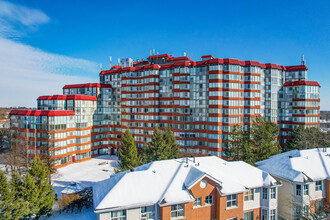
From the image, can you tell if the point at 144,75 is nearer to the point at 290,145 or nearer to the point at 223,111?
the point at 223,111

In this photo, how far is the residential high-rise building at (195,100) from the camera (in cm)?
5503

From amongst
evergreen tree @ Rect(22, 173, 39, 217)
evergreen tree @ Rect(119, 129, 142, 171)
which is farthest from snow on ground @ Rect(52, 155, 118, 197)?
evergreen tree @ Rect(22, 173, 39, 217)

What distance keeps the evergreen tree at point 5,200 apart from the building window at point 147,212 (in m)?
12.6

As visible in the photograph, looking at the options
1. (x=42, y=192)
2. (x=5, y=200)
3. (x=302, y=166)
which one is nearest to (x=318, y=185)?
(x=302, y=166)

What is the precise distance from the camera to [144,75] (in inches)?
2569

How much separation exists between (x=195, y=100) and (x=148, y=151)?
22.7 metres

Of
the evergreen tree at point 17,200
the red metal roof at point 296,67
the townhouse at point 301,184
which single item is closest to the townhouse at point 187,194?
the townhouse at point 301,184

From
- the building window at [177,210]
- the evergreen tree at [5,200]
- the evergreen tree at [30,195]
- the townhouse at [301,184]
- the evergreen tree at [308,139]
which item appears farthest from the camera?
the evergreen tree at [308,139]

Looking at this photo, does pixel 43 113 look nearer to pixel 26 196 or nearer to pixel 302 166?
pixel 26 196

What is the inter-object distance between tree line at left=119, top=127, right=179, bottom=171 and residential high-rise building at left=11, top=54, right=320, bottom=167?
15.8 meters

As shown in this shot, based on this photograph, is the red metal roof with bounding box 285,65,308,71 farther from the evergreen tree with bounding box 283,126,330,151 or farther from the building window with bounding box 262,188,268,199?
the building window with bounding box 262,188,268,199

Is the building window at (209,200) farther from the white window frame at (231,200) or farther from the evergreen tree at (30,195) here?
the evergreen tree at (30,195)

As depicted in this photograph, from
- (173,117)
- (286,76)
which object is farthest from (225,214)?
(286,76)

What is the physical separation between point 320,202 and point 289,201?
5171 mm
